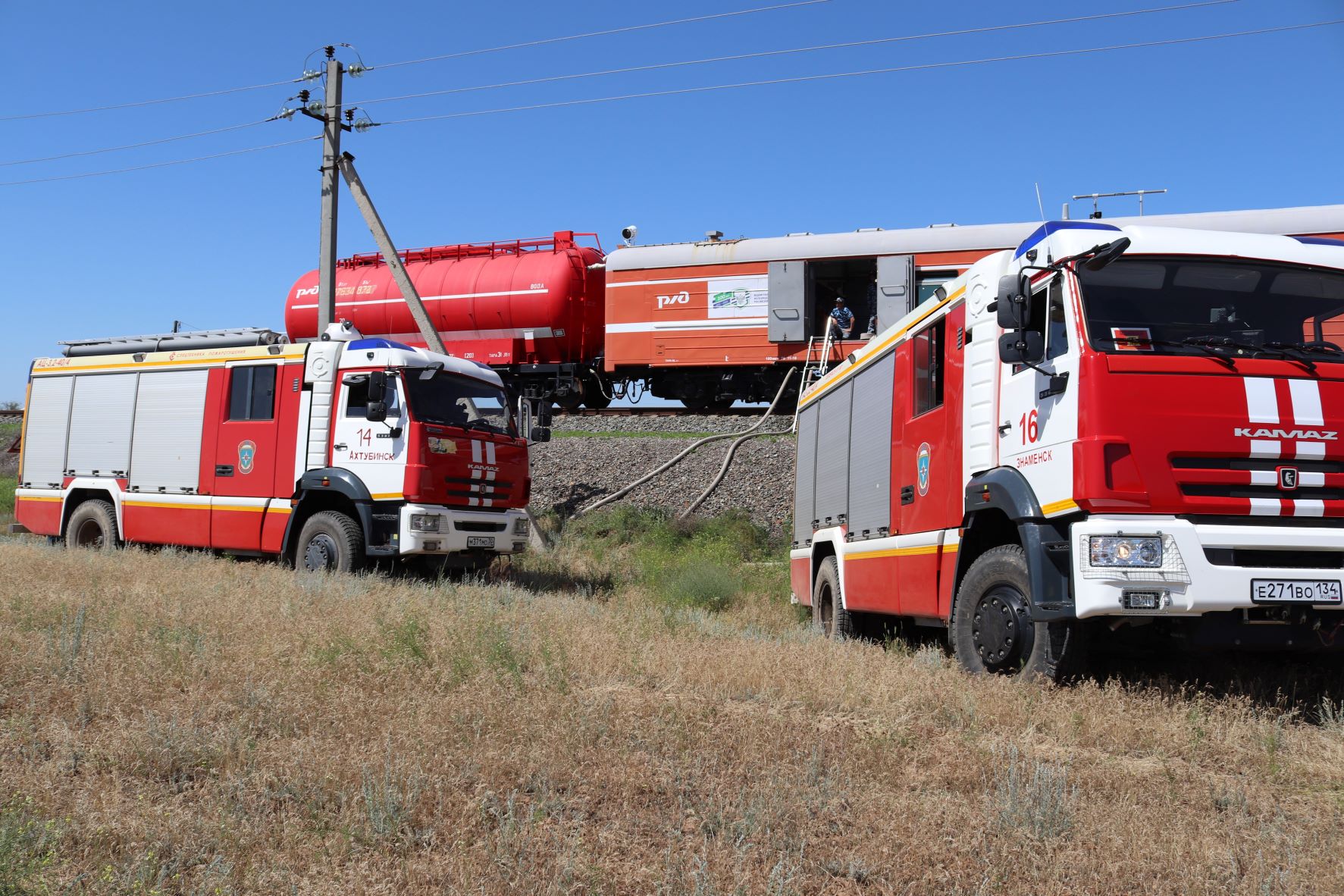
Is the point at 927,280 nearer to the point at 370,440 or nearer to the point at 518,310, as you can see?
the point at 518,310

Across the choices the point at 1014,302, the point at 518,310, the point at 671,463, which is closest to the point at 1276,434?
the point at 1014,302

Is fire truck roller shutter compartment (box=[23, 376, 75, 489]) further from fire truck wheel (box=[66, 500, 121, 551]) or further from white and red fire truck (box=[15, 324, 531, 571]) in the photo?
fire truck wheel (box=[66, 500, 121, 551])

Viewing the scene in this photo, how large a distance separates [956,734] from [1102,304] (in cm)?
248

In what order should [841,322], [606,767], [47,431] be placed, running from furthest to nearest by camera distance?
[841,322] < [47,431] < [606,767]

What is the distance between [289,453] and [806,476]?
6.24 meters

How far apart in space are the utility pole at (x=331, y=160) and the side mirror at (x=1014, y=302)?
13.2m

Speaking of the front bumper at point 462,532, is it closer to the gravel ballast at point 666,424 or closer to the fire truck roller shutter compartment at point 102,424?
the fire truck roller shutter compartment at point 102,424

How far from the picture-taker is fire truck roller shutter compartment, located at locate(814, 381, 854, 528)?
975 centimetres

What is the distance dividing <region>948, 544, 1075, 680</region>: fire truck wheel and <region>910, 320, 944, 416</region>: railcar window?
1.46 metres

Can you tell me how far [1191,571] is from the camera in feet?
16.5

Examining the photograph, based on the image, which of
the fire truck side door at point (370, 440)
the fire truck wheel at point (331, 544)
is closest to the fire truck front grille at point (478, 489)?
the fire truck side door at point (370, 440)

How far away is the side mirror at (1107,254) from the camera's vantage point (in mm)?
5253

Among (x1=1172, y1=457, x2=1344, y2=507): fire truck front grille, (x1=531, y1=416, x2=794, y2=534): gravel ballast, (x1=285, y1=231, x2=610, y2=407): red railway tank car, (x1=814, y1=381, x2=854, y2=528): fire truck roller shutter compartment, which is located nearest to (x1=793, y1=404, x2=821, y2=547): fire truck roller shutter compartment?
(x1=814, y1=381, x2=854, y2=528): fire truck roller shutter compartment

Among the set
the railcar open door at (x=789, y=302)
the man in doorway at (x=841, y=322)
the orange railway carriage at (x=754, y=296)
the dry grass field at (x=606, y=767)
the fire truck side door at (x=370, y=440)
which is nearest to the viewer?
the dry grass field at (x=606, y=767)
